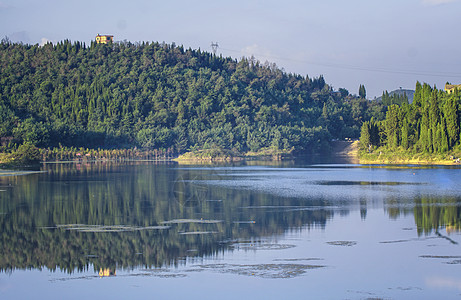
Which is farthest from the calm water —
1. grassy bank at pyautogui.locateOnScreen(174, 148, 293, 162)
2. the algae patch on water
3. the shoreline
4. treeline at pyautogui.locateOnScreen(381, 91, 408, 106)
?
treeline at pyautogui.locateOnScreen(381, 91, 408, 106)

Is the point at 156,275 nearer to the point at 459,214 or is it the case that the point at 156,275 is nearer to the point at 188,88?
the point at 459,214

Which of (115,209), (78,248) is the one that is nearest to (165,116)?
(115,209)

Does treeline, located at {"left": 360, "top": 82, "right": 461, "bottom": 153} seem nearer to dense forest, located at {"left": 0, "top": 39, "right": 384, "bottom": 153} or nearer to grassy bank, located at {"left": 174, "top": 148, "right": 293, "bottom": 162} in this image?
grassy bank, located at {"left": 174, "top": 148, "right": 293, "bottom": 162}

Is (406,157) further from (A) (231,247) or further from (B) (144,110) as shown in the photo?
(B) (144,110)

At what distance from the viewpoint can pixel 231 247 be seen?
22188 millimetres

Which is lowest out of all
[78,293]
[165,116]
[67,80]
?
[78,293]

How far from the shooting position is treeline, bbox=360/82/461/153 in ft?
253

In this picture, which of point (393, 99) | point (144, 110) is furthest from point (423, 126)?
point (144, 110)

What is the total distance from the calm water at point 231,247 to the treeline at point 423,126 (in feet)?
130

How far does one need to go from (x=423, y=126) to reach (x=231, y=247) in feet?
214

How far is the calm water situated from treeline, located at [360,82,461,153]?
39.6m

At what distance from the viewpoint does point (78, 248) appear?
22.2 meters

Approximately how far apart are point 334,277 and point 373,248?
16.0ft

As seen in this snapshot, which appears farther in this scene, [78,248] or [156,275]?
[78,248]
